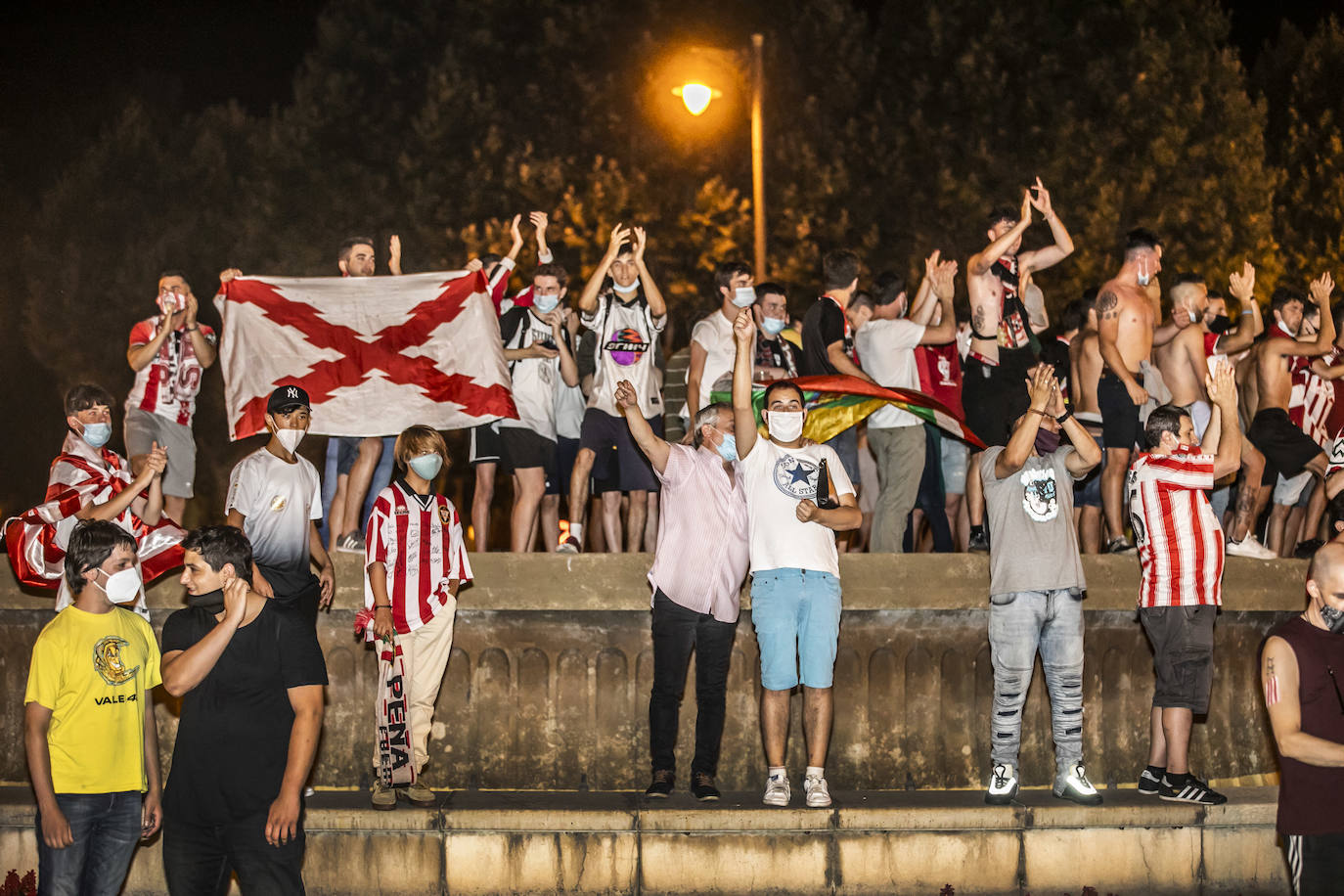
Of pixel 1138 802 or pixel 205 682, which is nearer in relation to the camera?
pixel 205 682

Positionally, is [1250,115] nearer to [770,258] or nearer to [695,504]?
[770,258]

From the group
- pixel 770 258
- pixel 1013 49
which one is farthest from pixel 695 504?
pixel 1013 49

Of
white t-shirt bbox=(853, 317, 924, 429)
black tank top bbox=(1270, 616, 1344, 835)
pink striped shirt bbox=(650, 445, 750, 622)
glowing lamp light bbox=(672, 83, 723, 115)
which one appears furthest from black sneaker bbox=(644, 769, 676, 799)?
glowing lamp light bbox=(672, 83, 723, 115)

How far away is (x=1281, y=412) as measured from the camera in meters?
9.62

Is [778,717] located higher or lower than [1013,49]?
lower

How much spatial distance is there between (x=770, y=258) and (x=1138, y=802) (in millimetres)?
14448

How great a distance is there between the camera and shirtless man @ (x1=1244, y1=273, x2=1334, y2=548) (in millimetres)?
9539

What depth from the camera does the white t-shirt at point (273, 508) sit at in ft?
23.7

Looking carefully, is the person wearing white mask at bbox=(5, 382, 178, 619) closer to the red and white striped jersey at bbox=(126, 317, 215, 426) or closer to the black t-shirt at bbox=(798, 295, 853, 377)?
the red and white striped jersey at bbox=(126, 317, 215, 426)

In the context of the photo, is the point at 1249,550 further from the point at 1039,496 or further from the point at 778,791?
the point at 778,791

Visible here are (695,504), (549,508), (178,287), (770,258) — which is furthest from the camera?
(770,258)

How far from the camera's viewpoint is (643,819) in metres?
7.20

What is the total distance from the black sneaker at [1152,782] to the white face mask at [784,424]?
107 inches

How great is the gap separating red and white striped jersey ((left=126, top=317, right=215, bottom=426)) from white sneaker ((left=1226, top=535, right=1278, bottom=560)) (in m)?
6.84
